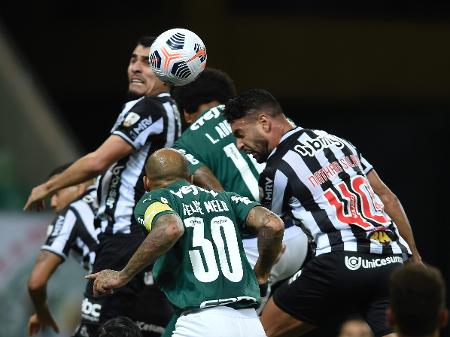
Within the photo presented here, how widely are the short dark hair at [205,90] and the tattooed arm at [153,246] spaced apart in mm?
2539

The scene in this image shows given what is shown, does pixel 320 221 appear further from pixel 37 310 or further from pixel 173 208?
pixel 37 310

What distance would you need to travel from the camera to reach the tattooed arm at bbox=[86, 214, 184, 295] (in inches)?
263

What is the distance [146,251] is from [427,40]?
12.1 meters

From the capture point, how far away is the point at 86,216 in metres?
9.56

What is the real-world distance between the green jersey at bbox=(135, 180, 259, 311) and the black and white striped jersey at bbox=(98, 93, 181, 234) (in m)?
1.64

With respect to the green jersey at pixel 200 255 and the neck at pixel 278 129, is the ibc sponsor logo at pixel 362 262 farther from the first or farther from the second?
the neck at pixel 278 129

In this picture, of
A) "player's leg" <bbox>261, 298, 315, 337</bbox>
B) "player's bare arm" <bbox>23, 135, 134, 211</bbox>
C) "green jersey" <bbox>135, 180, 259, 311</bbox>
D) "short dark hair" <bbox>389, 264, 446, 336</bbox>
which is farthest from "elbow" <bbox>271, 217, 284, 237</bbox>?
"player's bare arm" <bbox>23, 135, 134, 211</bbox>

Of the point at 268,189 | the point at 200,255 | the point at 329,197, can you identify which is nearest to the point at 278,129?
the point at 268,189

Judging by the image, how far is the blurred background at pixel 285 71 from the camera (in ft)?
53.7

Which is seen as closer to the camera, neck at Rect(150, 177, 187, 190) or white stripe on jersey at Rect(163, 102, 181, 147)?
neck at Rect(150, 177, 187, 190)

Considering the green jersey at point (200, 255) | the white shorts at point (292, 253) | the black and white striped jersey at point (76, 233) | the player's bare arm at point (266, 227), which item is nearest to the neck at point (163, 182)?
the green jersey at point (200, 255)

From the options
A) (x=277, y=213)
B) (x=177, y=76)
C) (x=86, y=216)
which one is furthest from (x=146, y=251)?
(x=86, y=216)

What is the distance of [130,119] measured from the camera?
8.59 meters

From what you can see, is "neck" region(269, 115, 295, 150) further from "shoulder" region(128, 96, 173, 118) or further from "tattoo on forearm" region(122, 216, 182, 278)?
"shoulder" region(128, 96, 173, 118)
